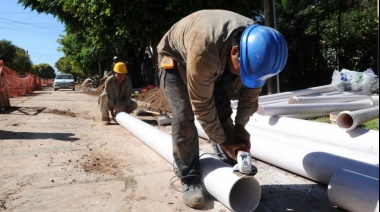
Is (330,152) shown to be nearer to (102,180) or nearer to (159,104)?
(102,180)

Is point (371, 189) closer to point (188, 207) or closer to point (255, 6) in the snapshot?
point (188, 207)

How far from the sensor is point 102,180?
3.30 meters

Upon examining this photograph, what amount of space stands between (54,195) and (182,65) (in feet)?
5.21

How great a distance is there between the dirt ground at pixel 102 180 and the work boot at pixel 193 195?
2.2 inches

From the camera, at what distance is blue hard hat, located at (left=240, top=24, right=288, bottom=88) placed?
6.69 ft

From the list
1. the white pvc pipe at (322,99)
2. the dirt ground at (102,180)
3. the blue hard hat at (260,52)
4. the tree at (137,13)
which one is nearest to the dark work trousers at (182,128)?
the dirt ground at (102,180)

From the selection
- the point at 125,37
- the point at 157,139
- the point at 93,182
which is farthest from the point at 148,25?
the point at 93,182

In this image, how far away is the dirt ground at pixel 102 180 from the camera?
271 centimetres

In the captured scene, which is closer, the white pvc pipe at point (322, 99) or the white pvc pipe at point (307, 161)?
the white pvc pipe at point (307, 161)

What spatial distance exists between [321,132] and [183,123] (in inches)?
78.5

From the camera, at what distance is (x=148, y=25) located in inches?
404

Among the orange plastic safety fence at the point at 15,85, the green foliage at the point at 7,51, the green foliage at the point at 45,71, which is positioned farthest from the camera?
the green foliage at the point at 45,71

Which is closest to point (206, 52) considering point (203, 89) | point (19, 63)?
point (203, 89)

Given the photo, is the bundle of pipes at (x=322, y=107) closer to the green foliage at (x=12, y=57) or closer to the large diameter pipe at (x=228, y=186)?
the large diameter pipe at (x=228, y=186)
